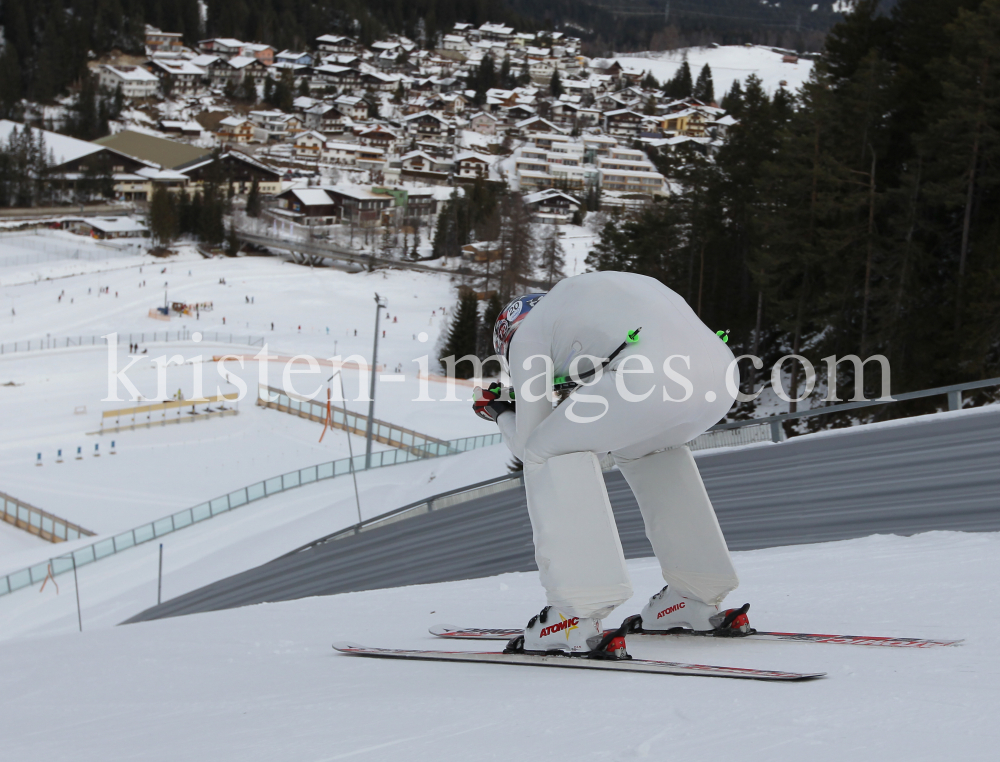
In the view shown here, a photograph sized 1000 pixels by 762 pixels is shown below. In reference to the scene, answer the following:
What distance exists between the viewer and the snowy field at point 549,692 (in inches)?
70.9

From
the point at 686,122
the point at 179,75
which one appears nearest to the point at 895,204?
the point at 686,122

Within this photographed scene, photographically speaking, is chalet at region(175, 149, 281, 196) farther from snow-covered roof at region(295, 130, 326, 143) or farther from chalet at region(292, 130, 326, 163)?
snow-covered roof at region(295, 130, 326, 143)

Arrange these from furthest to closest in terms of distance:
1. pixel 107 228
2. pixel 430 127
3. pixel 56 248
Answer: pixel 430 127 → pixel 107 228 → pixel 56 248

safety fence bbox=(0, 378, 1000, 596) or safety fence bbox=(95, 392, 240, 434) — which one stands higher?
safety fence bbox=(0, 378, 1000, 596)

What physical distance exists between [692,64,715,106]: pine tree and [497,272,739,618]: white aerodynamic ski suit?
133m

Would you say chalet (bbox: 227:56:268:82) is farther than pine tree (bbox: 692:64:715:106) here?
No

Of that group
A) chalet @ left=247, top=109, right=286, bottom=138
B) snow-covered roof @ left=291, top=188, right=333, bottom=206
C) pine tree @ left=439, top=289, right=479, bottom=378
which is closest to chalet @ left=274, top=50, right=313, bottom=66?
chalet @ left=247, top=109, right=286, bottom=138

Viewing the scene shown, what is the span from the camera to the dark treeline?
49.9 ft

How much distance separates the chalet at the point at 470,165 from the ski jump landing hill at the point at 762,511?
255ft

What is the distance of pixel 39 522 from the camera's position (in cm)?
1631

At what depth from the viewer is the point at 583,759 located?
176 centimetres

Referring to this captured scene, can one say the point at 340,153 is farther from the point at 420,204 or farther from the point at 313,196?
the point at 313,196

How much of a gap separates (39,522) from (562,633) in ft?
52.9

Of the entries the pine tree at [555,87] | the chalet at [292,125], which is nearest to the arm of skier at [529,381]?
the chalet at [292,125]
